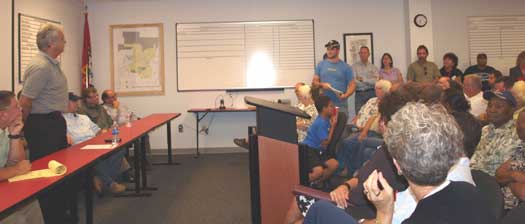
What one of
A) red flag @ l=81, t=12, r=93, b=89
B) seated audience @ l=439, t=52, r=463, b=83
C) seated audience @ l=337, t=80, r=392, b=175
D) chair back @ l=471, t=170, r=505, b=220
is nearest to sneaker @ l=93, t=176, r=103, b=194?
seated audience @ l=337, t=80, r=392, b=175

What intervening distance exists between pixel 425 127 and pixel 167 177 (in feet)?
14.6

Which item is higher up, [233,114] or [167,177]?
[233,114]

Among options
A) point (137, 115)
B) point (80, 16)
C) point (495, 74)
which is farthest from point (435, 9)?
point (80, 16)

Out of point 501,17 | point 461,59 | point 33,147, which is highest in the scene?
point 501,17

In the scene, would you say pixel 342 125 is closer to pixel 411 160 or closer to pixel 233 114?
pixel 411 160

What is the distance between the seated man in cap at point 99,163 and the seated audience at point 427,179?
3.62 meters

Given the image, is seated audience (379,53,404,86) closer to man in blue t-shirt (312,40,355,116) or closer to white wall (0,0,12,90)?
man in blue t-shirt (312,40,355,116)

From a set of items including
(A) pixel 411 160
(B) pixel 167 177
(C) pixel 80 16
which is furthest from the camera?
(C) pixel 80 16

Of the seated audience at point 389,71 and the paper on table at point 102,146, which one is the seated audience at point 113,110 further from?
the seated audience at point 389,71

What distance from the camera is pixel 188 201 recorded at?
4121 mm

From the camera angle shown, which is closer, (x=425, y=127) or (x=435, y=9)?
(x=425, y=127)

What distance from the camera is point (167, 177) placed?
5227 mm

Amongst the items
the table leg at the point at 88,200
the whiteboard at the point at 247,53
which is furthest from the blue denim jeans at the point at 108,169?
the whiteboard at the point at 247,53

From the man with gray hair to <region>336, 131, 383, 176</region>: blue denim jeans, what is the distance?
2.56 metres
